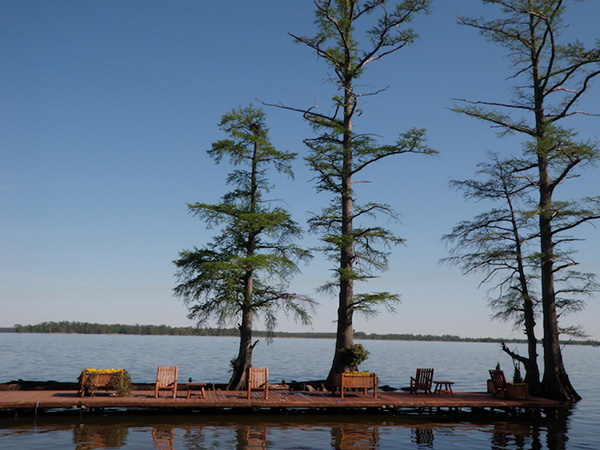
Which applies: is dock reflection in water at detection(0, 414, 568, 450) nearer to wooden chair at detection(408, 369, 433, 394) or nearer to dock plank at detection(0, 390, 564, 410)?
dock plank at detection(0, 390, 564, 410)

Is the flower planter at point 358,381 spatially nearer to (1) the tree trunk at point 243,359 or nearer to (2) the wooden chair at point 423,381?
(2) the wooden chair at point 423,381

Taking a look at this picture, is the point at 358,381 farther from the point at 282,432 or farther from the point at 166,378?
the point at 166,378

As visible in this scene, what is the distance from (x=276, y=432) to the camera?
1623 centimetres

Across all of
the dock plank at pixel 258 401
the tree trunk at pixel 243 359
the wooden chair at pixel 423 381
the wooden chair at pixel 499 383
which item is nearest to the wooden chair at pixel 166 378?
the dock plank at pixel 258 401

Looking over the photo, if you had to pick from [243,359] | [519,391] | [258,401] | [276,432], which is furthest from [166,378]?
[519,391]

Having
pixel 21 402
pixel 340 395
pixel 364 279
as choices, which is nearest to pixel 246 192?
pixel 364 279

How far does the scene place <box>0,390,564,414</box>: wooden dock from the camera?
1691 cm

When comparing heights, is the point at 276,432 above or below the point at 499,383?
below

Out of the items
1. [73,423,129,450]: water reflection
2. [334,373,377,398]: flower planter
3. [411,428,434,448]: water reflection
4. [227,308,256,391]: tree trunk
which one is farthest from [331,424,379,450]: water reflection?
[73,423,129,450]: water reflection

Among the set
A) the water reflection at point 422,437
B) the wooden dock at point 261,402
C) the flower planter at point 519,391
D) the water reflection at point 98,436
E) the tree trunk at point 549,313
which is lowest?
the water reflection at point 98,436

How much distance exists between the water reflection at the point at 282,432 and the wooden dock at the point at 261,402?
1.70ft

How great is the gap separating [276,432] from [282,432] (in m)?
0.19

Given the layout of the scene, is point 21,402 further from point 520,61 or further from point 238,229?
point 520,61

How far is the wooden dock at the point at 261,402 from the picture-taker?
55.5ft
